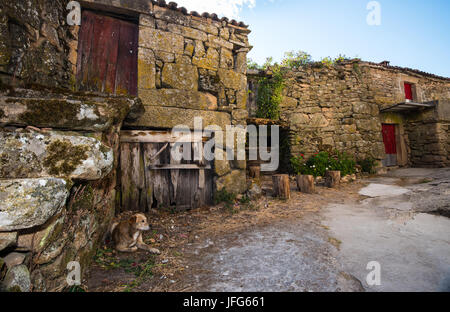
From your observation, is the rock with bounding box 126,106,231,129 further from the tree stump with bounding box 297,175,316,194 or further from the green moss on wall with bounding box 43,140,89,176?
the tree stump with bounding box 297,175,316,194

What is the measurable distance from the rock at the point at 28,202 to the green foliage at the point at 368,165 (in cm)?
912

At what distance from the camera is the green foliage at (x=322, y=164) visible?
7.02 metres

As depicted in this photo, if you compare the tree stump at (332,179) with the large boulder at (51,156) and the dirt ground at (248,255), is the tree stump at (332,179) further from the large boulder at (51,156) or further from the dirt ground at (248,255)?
the large boulder at (51,156)

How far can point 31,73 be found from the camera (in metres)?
2.13

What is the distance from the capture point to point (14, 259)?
3.71 feet

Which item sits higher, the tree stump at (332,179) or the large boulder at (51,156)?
the large boulder at (51,156)

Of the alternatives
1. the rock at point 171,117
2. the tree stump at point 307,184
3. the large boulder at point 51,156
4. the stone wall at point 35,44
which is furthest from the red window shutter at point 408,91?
the stone wall at point 35,44

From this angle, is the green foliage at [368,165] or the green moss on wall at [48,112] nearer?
the green moss on wall at [48,112]

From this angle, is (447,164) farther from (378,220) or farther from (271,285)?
(271,285)

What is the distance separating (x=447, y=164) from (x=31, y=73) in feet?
42.5

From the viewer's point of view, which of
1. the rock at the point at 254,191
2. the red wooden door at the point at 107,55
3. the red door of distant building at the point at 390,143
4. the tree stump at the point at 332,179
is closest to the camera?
the red wooden door at the point at 107,55

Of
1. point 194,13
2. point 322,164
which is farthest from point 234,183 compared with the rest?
point 322,164

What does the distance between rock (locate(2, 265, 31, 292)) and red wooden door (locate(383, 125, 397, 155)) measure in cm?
1200

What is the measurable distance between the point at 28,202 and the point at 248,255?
79.2 inches
